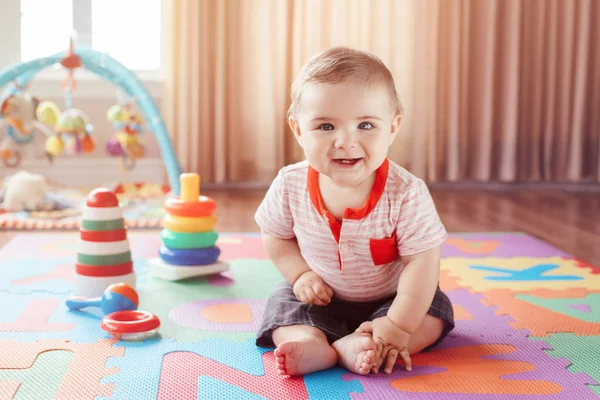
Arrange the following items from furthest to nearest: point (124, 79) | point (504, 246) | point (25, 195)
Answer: point (25, 195) → point (124, 79) → point (504, 246)

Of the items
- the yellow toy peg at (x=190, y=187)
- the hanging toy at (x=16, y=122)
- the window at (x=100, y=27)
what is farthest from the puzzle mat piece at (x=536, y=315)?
the window at (x=100, y=27)

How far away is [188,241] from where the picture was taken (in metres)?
1.52

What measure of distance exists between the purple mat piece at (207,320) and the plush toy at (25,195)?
115cm

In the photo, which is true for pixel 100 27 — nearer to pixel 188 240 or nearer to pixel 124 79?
pixel 124 79

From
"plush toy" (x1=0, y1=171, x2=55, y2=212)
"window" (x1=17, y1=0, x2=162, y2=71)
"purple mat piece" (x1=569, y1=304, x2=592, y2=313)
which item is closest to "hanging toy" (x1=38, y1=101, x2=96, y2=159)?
"plush toy" (x1=0, y1=171, x2=55, y2=212)

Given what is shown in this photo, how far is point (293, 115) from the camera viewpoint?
108cm

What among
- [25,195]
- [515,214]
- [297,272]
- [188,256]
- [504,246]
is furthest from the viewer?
[515,214]

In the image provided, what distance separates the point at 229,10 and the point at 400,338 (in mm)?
→ 2108

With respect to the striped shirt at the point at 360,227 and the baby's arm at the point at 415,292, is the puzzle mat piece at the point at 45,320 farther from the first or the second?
the baby's arm at the point at 415,292

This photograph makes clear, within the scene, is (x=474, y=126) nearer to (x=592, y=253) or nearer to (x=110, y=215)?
(x=592, y=253)

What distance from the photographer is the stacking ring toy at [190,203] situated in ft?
5.04

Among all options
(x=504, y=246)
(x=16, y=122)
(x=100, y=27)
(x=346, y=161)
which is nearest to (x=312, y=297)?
(x=346, y=161)

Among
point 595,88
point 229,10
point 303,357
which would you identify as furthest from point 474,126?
point 303,357

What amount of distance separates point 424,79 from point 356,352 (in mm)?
2149
